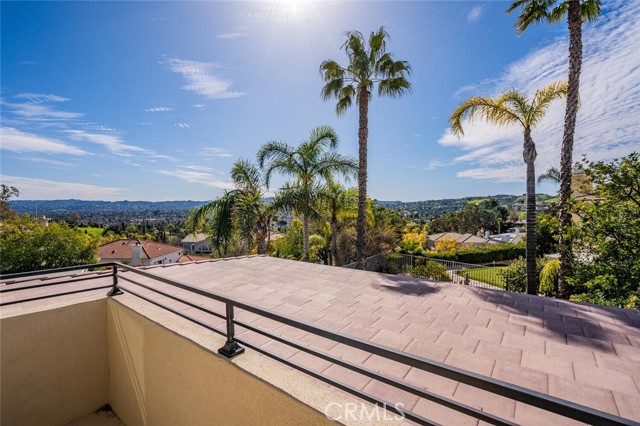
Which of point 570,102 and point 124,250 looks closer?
point 570,102

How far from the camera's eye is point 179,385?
8.19 feet

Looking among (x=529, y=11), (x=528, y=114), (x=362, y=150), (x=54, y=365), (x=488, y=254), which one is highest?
(x=529, y=11)

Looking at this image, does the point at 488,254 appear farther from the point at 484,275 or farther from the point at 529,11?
the point at 529,11

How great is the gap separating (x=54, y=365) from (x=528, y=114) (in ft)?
40.3

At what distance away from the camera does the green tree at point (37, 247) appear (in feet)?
46.8

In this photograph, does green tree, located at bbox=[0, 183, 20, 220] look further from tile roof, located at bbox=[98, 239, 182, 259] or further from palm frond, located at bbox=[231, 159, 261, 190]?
palm frond, located at bbox=[231, 159, 261, 190]

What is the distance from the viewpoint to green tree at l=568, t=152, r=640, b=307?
211 inches

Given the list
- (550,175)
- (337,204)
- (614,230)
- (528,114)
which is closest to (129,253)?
(337,204)

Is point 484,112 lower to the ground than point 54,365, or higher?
higher

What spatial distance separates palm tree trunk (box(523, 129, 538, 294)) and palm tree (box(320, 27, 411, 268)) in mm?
4357

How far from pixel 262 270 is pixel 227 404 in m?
4.50

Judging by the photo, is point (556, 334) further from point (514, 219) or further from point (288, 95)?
point (514, 219)

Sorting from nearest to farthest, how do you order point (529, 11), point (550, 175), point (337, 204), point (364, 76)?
point (529, 11), point (364, 76), point (337, 204), point (550, 175)

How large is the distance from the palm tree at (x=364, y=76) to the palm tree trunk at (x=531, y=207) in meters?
4.36
